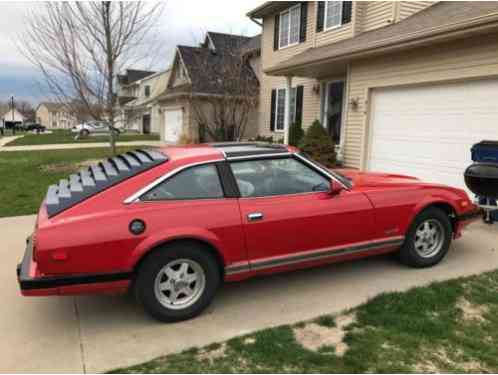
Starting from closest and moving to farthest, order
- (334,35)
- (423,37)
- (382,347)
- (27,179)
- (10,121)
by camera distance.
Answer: (382,347) < (423,37) < (27,179) < (334,35) < (10,121)

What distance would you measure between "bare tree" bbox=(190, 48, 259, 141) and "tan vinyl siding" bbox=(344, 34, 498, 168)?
5.98 metres

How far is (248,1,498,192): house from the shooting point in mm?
7121

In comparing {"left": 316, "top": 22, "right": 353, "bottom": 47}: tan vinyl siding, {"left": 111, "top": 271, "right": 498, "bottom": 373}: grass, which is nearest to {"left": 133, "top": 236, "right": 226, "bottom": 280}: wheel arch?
{"left": 111, "top": 271, "right": 498, "bottom": 373}: grass

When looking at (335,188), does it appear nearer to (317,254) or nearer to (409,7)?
(317,254)

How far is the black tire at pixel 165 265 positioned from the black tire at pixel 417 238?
86.8 inches

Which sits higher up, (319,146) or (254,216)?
(319,146)

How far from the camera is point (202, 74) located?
19672 millimetres

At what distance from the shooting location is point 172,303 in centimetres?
334

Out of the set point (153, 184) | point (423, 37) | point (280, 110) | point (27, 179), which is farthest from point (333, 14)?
point (153, 184)

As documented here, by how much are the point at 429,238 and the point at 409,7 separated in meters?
8.73

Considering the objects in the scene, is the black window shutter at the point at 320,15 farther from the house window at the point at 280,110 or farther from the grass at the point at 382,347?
the grass at the point at 382,347

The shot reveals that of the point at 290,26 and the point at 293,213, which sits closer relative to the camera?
the point at 293,213

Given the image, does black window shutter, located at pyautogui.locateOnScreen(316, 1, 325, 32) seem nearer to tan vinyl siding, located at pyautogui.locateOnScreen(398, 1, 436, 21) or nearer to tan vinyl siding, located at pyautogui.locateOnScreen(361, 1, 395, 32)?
tan vinyl siding, located at pyautogui.locateOnScreen(361, 1, 395, 32)

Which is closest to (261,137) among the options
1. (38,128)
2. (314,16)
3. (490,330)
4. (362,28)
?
(314,16)
